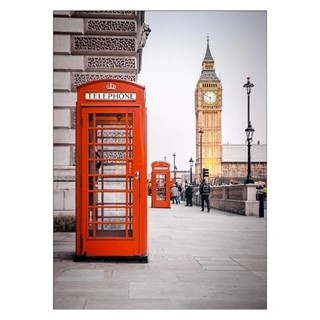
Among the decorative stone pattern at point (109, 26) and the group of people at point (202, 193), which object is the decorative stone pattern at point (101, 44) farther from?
the group of people at point (202, 193)

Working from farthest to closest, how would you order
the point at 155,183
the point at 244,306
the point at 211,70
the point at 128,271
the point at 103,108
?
the point at 211,70, the point at 155,183, the point at 103,108, the point at 128,271, the point at 244,306

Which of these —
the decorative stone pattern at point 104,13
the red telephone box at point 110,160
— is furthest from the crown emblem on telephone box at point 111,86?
the decorative stone pattern at point 104,13

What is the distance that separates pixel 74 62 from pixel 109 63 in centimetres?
73

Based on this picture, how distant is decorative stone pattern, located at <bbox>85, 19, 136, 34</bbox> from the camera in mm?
9383

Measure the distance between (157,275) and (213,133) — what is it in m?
100

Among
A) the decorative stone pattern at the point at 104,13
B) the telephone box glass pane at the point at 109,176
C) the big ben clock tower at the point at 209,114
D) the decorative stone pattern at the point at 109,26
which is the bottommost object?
the telephone box glass pane at the point at 109,176

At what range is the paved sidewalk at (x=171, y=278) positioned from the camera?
444 centimetres

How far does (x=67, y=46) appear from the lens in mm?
9328

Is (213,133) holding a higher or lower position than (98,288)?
higher

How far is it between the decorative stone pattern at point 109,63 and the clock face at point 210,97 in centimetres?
9721

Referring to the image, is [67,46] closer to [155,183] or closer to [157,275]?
[157,275]

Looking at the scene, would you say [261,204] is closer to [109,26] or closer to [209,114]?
[109,26]

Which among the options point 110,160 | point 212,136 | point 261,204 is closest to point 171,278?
point 110,160
